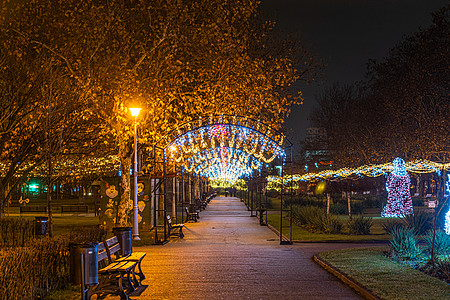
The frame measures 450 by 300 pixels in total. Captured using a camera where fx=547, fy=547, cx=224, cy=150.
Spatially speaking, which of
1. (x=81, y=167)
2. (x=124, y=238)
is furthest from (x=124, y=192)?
(x=124, y=238)

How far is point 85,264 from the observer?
895 centimetres

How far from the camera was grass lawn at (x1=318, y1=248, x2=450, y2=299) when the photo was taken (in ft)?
31.1

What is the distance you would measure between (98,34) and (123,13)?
1.57m

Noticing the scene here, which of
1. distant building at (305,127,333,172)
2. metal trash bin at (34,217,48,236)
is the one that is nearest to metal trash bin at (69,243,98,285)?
metal trash bin at (34,217,48,236)

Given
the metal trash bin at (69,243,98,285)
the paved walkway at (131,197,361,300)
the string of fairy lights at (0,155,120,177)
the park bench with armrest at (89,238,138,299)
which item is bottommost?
the paved walkway at (131,197,361,300)

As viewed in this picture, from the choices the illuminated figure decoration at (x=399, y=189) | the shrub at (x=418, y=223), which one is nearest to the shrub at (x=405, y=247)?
the shrub at (x=418, y=223)

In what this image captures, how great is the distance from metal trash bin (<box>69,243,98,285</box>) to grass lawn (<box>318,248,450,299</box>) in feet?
15.8

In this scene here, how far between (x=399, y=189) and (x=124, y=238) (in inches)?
888

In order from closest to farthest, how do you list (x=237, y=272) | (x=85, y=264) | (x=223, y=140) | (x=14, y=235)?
(x=85, y=264), (x=237, y=272), (x=14, y=235), (x=223, y=140)

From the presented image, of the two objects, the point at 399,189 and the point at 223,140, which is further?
the point at 399,189

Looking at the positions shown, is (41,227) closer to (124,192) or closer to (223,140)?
(124,192)

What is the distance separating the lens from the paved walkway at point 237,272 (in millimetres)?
9992

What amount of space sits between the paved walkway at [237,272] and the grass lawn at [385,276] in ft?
1.57

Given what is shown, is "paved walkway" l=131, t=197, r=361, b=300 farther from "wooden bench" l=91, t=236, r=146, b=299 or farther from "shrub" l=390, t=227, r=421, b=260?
"shrub" l=390, t=227, r=421, b=260
